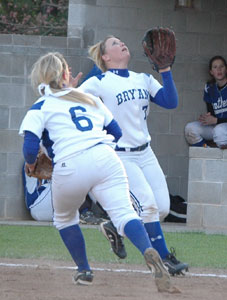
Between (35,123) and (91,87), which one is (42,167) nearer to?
(35,123)

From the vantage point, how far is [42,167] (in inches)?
241

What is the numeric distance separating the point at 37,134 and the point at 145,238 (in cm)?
99

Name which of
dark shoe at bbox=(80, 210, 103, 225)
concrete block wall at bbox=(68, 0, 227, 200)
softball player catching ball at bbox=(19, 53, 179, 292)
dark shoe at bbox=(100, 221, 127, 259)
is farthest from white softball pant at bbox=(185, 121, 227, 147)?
softball player catching ball at bbox=(19, 53, 179, 292)

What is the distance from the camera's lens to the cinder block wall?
11.2 m

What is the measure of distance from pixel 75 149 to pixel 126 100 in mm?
1345

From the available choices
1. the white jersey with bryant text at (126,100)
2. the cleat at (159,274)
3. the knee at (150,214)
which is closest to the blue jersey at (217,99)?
the white jersey with bryant text at (126,100)

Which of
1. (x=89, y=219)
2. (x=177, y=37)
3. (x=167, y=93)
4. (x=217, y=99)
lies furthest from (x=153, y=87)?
(x=177, y=37)

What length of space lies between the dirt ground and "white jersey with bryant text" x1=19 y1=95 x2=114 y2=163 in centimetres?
92

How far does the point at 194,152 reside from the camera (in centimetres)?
1045

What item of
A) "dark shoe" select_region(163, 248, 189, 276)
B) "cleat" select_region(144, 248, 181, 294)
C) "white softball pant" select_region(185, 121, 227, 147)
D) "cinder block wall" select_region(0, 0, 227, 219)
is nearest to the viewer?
"cleat" select_region(144, 248, 181, 294)

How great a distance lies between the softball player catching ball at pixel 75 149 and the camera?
561cm

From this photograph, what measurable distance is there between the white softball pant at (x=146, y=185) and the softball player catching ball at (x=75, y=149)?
34.2 inches

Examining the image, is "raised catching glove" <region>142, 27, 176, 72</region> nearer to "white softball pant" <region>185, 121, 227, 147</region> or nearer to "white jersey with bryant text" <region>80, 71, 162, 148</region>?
"white jersey with bryant text" <region>80, 71, 162, 148</region>

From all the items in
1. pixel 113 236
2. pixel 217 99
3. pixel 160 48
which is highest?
pixel 160 48
